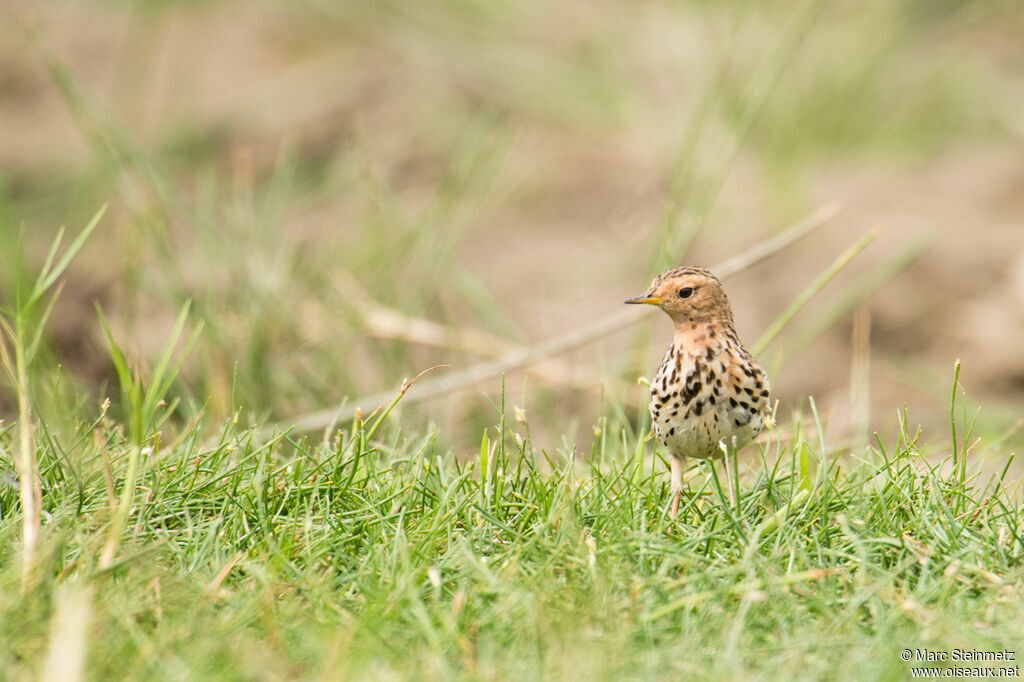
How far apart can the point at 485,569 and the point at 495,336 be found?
427 cm

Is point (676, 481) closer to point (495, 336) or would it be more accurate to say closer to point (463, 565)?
point (463, 565)

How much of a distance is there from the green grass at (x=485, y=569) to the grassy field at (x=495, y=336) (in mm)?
13

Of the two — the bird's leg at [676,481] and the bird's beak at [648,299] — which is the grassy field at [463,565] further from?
the bird's beak at [648,299]

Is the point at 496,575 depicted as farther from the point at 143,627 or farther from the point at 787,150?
the point at 787,150

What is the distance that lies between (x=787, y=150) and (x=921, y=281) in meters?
1.38

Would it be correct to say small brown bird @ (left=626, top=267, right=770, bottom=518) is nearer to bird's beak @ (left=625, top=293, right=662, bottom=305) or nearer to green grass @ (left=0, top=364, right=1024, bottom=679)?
bird's beak @ (left=625, top=293, right=662, bottom=305)

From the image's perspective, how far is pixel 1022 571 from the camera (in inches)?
131

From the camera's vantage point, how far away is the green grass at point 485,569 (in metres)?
2.97

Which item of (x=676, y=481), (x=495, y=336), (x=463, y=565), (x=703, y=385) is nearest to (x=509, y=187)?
(x=495, y=336)

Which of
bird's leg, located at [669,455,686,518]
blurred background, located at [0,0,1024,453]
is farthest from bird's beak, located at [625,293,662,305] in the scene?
blurred background, located at [0,0,1024,453]

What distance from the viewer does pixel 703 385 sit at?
13.6 feet

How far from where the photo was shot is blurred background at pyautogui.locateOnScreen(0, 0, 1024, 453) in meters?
6.65

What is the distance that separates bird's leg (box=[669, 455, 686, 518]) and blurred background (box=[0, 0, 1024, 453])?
5.40 feet

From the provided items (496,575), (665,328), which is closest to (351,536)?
(496,575)
